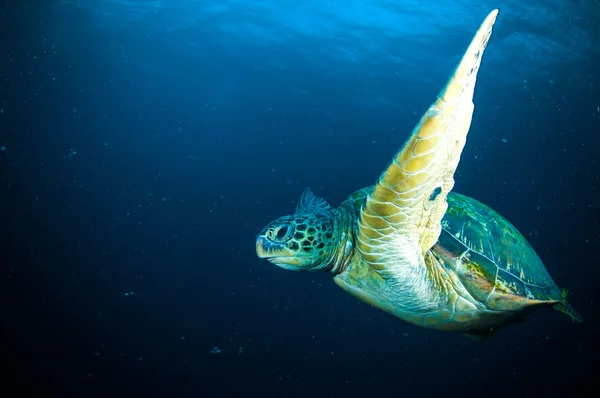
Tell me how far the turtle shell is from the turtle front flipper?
19.4 inches

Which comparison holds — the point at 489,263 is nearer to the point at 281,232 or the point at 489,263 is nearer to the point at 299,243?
the point at 299,243

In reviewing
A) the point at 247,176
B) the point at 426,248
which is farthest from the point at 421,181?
the point at 247,176

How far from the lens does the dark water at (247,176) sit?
7.06 m

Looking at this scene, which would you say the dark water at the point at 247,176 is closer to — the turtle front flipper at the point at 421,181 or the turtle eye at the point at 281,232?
the turtle eye at the point at 281,232

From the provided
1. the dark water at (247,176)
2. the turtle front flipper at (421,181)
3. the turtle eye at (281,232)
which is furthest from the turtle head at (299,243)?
the dark water at (247,176)

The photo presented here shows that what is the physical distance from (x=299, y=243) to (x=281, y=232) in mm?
180

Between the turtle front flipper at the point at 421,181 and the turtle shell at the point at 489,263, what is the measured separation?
1.61 ft

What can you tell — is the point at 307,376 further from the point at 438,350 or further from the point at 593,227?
the point at 593,227

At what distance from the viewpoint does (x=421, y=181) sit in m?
1.52

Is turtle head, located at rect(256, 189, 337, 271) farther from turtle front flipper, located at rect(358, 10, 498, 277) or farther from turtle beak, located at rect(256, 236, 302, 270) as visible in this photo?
turtle front flipper, located at rect(358, 10, 498, 277)

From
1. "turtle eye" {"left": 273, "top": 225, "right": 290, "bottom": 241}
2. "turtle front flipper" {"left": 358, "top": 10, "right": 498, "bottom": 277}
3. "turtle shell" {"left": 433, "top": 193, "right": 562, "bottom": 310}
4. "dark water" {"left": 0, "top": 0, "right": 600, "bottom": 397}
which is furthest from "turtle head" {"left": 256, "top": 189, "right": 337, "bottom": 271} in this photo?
"dark water" {"left": 0, "top": 0, "right": 600, "bottom": 397}

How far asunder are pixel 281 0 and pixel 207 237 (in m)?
8.03

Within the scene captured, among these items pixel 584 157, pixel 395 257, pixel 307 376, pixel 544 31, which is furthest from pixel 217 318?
pixel 584 157

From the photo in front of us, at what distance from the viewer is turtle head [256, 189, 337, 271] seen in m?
2.54
